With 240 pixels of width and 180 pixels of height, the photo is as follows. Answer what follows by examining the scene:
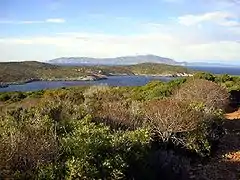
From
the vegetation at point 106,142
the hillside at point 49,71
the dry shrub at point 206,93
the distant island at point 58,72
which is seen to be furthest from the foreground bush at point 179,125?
the hillside at point 49,71

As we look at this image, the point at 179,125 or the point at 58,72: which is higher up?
the point at 179,125

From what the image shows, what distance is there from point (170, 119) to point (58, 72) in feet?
477

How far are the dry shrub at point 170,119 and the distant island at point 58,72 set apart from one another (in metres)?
104

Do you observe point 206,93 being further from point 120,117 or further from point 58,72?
point 58,72

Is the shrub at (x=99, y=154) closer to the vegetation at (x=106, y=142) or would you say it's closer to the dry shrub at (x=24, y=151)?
the vegetation at (x=106, y=142)

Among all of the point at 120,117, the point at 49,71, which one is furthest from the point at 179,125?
the point at 49,71

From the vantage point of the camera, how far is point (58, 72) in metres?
159

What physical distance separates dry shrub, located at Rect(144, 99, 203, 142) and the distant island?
104 m

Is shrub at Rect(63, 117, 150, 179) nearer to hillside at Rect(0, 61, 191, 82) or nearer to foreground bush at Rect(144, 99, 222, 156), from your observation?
foreground bush at Rect(144, 99, 222, 156)

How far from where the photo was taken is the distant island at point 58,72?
449 ft

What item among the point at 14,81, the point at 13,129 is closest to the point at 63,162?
the point at 13,129

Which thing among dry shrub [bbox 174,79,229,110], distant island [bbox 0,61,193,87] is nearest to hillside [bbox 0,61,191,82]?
distant island [bbox 0,61,193,87]

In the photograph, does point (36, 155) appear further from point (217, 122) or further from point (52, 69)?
point (52, 69)

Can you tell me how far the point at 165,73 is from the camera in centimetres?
17650
